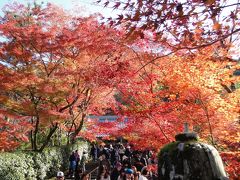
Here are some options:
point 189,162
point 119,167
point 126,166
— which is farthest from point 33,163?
point 189,162

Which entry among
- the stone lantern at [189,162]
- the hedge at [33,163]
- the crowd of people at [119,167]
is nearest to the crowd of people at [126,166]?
the crowd of people at [119,167]

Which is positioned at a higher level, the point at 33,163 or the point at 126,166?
the point at 33,163

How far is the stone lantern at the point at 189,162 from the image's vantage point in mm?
3656

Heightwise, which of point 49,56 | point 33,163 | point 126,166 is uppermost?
point 49,56

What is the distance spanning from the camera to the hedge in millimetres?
13078

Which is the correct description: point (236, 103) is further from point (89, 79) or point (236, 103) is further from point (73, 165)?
point (73, 165)

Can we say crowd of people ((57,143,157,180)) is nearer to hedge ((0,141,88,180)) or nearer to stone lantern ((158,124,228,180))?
hedge ((0,141,88,180))

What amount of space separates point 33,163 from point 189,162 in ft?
43.2

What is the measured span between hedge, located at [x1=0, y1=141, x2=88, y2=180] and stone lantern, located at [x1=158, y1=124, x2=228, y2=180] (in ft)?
34.6

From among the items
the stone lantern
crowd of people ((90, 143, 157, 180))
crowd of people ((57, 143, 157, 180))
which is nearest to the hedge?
crowd of people ((57, 143, 157, 180))

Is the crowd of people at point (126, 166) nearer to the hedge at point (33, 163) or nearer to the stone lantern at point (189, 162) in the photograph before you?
the hedge at point (33, 163)

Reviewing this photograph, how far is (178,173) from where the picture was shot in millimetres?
3684

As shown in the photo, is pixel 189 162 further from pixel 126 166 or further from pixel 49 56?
pixel 49 56

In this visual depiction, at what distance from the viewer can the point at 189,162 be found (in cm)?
370
